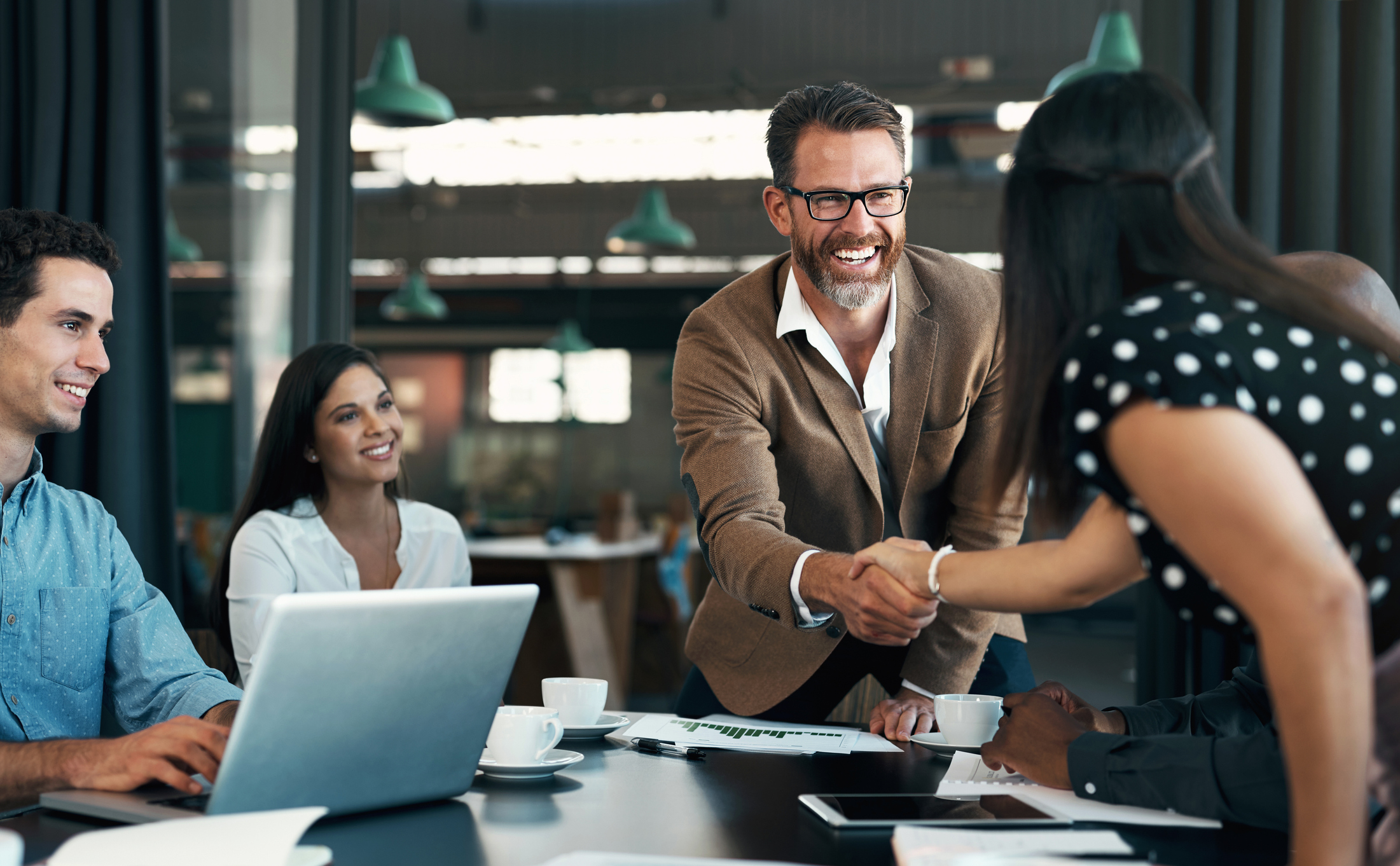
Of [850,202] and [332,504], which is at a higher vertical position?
[850,202]

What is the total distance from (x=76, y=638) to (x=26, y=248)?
58cm

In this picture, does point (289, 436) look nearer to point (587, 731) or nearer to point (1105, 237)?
point (587, 731)

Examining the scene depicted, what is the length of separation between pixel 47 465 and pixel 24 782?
1544 millimetres

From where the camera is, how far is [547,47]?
29.7 feet

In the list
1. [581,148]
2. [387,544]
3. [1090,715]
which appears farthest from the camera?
[581,148]

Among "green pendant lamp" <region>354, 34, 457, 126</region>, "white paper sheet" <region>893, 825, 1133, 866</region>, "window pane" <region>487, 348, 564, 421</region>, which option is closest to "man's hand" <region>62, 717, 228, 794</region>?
"white paper sheet" <region>893, 825, 1133, 866</region>

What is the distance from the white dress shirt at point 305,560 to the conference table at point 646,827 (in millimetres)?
1209

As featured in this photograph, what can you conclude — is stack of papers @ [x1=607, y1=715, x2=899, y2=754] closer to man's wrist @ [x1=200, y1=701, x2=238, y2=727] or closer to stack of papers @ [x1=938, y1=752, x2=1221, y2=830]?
stack of papers @ [x1=938, y1=752, x2=1221, y2=830]

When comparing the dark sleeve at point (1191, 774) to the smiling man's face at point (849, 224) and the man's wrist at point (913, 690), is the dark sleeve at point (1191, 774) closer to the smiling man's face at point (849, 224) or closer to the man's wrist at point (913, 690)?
the man's wrist at point (913, 690)

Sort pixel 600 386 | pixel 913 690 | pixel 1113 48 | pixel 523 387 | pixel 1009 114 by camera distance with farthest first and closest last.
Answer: pixel 523 387
pixel 600 386
pixel 1009 114
pixel 1113 48
pixel 913 690

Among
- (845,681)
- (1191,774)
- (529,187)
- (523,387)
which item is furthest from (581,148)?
(1191,774)

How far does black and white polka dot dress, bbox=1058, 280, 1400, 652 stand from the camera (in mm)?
934

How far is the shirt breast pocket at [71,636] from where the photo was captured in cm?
165

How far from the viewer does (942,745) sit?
1507 millimetres
